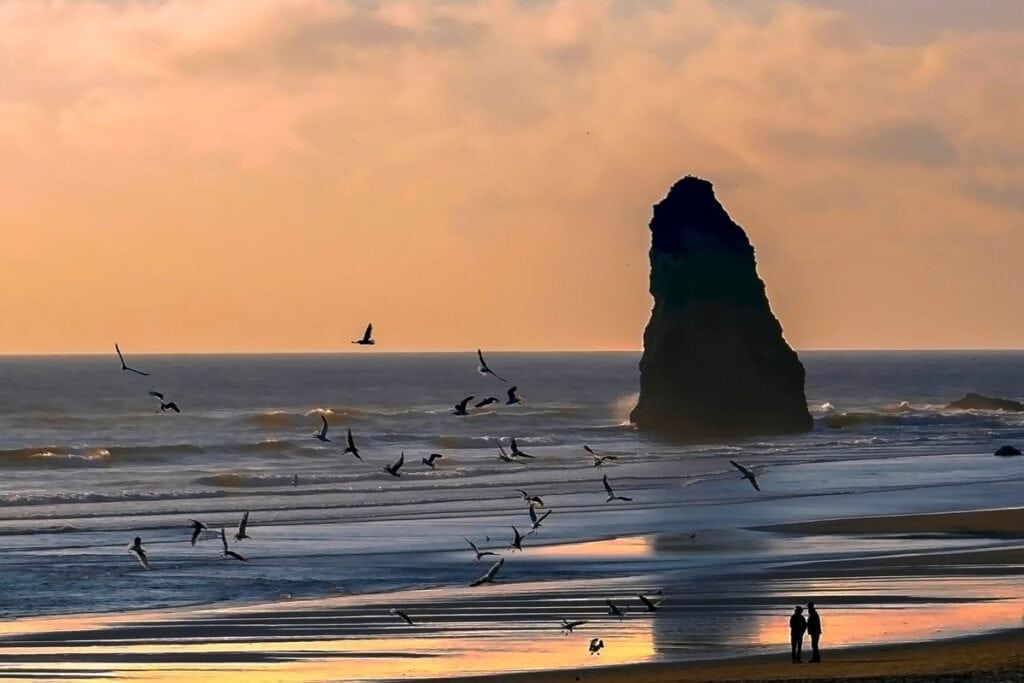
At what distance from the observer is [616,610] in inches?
1086

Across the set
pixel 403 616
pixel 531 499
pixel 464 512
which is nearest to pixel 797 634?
pixel 403 616

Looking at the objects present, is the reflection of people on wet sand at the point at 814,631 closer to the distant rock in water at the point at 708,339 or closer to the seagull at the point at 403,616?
the seagull at the point at 403,616

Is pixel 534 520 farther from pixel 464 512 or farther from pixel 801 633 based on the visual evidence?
pixel 801 633

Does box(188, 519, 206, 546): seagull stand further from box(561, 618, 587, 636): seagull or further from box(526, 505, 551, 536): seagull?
box(561, 618, 587, 636): seagull

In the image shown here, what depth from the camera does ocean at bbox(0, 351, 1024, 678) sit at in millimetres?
30078

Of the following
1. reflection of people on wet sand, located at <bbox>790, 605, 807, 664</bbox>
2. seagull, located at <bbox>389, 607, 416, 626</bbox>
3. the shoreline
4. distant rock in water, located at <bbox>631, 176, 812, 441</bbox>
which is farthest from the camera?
distant rock in water, located at <bbox>631, 176, 812, 441</bbox>

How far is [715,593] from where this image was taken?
100 feet

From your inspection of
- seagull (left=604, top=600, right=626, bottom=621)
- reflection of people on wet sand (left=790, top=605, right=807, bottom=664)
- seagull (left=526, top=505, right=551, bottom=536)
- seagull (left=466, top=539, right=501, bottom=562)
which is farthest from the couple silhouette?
seagull (left=526, top=505, right=551, bottom=536)

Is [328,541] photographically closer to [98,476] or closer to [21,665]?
[21,665]

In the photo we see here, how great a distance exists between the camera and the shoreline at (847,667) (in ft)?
69.9

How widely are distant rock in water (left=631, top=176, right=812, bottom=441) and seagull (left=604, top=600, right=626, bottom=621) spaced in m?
56.9

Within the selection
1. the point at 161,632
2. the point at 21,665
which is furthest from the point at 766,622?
the point at 21,665

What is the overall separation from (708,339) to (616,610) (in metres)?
61.8

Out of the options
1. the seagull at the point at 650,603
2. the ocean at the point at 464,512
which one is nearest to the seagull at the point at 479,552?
the ocean at the point at 464,512
